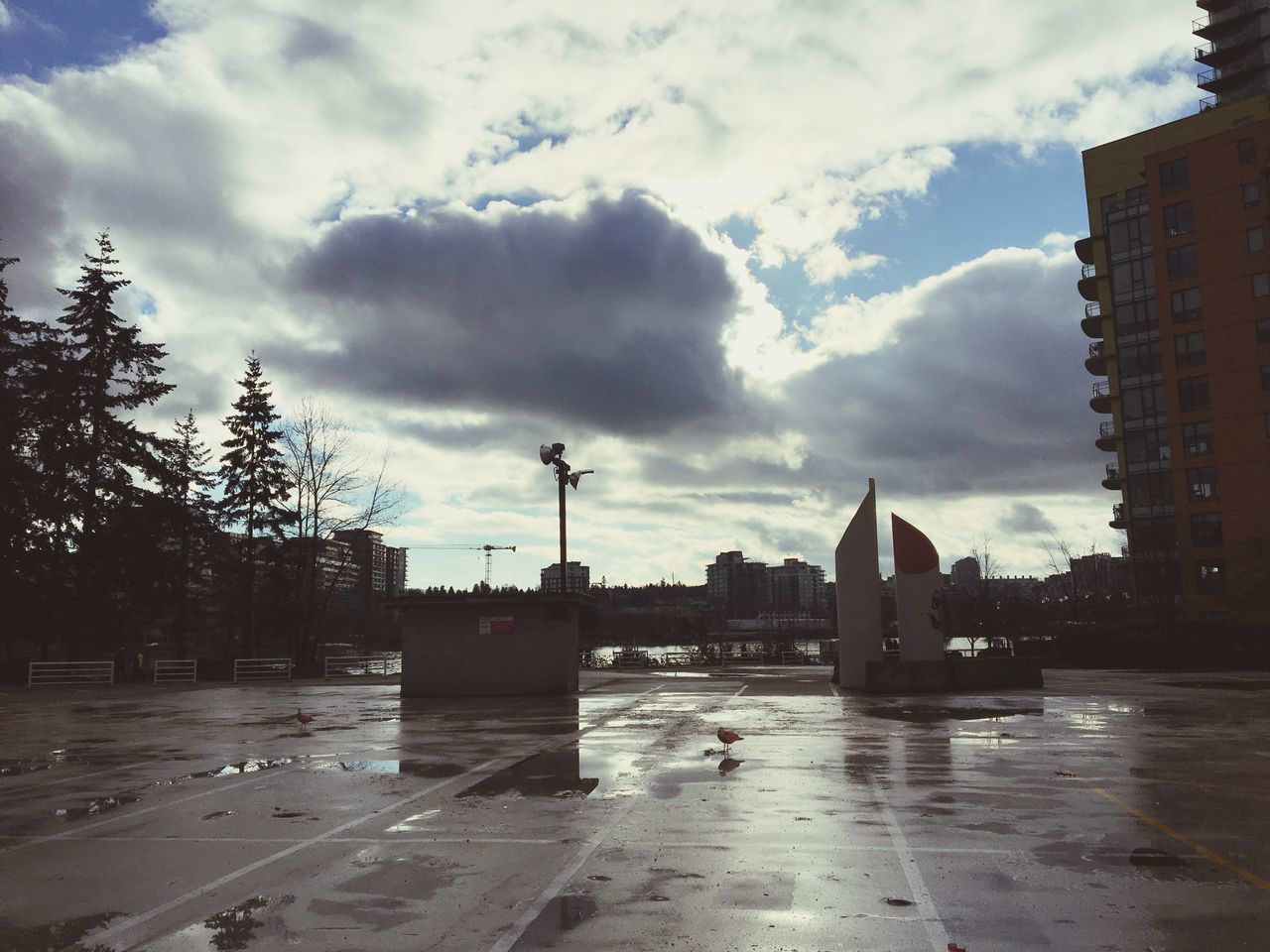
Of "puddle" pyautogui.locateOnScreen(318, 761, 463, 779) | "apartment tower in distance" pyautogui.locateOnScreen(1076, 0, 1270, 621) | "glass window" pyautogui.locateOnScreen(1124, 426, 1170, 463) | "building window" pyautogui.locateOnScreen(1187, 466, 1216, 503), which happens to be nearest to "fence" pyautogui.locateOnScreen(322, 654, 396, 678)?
"puddle" pyautogui.locateOnScreen(318, 761, 463, 779)

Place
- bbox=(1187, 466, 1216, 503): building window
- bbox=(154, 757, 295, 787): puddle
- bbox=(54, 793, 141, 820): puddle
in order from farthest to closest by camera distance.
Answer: bbox=(1187, 466, 1216, 503): building window < bbox=(154, 757, 295, 787): puddle < bbox=(54, 793, 141, 820): puddle

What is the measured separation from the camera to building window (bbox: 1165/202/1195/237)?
63.0 m

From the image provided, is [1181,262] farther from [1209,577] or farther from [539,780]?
[539,780]

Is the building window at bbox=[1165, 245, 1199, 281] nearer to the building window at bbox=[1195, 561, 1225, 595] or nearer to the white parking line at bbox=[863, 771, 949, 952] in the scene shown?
the building window at bbox=[1195, 561, 1225, 595]

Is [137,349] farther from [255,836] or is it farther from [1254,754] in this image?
[1254,754]

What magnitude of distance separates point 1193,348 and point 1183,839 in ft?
211

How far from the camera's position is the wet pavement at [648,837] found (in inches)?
240

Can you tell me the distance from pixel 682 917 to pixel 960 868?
2.62 m

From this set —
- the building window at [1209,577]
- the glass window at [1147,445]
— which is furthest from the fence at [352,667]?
the glass window at [1147,445]

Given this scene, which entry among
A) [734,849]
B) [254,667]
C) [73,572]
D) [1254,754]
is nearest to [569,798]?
[734,849]

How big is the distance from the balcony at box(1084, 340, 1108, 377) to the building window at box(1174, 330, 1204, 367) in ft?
30.1

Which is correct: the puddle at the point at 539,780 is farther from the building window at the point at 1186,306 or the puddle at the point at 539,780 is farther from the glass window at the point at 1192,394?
the building window at the point at 1186,306

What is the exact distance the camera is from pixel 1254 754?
13516 millimetres

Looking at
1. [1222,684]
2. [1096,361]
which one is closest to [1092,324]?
[1096,361]
